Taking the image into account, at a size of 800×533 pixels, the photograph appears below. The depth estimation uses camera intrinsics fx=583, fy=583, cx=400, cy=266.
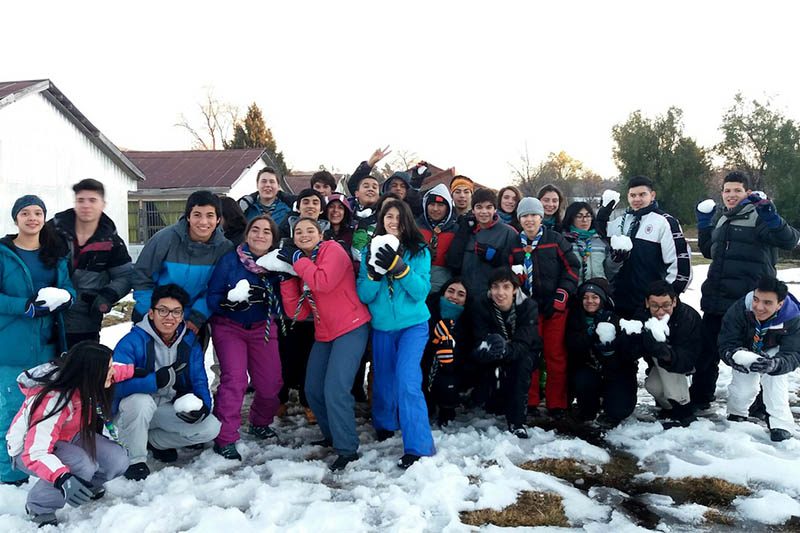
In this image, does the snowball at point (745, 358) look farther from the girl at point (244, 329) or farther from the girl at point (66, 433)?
the girl at point (66, 433)

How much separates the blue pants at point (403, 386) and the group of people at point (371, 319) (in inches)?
0.6

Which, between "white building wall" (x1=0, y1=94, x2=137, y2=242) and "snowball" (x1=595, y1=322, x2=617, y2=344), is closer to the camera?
"snowball" (x1=595, y1=322, x2=617, y2=344)

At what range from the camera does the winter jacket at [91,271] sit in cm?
407

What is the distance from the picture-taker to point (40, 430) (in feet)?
10.3

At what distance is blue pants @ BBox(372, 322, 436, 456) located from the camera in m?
4.02

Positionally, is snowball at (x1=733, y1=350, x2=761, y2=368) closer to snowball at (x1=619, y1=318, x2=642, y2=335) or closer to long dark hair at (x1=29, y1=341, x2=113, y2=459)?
snowball at (x1=619, y1=318, x2=642, y2=335)

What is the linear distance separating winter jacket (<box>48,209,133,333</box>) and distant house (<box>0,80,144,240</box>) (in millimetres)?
11418

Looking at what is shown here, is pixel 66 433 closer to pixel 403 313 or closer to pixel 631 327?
pixel 403 313

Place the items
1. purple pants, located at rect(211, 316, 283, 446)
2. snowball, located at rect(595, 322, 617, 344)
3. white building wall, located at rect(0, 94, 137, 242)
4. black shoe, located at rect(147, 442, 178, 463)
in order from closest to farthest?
black shoe, located at rect(147, 442, 178, 463)
purple pants, located at rect(211, 316, 283, 446)
snowball, located at rect(595, 322, 617, 344)
white building wall, located at rect(0, 94, 137, 242)

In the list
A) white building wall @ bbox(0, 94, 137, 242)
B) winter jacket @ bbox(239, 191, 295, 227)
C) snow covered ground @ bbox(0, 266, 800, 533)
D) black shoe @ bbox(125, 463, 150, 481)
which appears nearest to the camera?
snow covered ground @ bbox(0, 266, 800, 533)

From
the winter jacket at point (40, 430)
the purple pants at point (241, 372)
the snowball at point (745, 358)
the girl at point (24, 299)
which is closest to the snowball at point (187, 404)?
the purple pants at point (241, 372)

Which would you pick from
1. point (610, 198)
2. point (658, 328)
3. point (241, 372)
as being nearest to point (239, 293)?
point (241, 372)

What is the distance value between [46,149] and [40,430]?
1487cm

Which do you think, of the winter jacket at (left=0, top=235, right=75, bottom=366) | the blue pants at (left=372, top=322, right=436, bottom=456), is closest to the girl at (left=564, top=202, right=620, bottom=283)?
the blue pants at (left=372, top=322, right=436, bottom=456)
